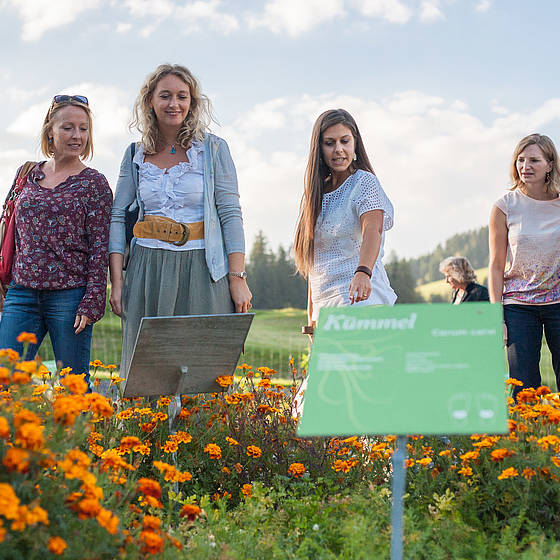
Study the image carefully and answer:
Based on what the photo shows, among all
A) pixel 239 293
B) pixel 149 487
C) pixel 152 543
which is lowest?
pixel 152 543

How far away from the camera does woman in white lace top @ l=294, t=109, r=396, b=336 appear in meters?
3.77

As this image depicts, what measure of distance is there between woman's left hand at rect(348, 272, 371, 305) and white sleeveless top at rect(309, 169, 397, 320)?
13cm

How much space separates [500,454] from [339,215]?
1.75m

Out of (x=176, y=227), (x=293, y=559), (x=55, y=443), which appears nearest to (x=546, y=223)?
(x=176, y=227)

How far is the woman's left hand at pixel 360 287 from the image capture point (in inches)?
142

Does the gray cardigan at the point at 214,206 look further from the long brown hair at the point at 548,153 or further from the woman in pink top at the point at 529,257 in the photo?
the long brown hair at the point at 548,153

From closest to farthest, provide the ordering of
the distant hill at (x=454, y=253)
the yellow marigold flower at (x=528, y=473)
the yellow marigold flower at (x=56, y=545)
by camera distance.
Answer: the yellow marigold flower at (x=56, y=545), the yellow marigold flower at (x=528, y=473), the distant hill at (x=454, y=253)

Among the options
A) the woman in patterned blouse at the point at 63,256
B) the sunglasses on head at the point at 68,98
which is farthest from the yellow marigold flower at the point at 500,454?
the sunglasses on head at the point at 68,98

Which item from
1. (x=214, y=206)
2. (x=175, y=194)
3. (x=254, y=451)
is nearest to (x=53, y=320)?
(x=175, y=194)

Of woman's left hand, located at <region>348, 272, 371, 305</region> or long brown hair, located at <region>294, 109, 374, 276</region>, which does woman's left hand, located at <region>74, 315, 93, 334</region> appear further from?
woman's left hand, located at <region>348, 272, 371, 305</region>

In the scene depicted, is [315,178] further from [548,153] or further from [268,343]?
[268,343]

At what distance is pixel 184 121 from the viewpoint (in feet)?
12.0

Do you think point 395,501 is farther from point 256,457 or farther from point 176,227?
point 176,227

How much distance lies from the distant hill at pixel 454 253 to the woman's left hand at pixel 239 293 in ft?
272
